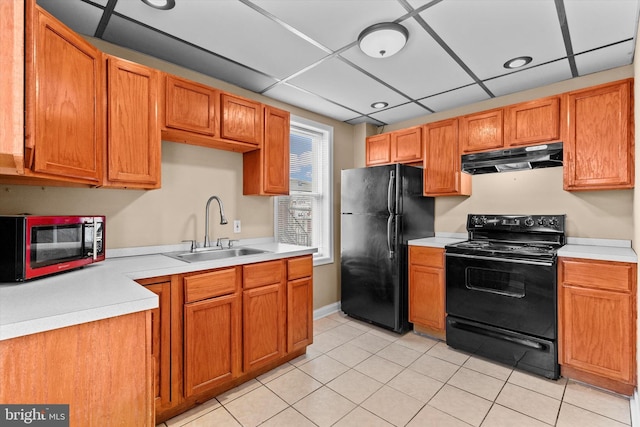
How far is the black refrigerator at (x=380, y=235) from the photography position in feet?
10.5

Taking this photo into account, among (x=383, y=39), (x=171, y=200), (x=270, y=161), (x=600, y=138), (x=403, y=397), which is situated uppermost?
(x=383, y=39)

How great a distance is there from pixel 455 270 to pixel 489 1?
212 centimetres

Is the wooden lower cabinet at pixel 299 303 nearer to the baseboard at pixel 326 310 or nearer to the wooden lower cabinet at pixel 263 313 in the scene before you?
the wooden lower cabinet at pixel 263 313

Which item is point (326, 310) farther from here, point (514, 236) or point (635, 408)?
point (635, 408)

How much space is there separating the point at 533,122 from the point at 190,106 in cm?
300

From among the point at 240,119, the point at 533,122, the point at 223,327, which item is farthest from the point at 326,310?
the point at 533,122

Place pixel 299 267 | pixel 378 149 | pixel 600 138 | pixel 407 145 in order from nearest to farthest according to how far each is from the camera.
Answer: pixel 600 138 → pixel 299 267 → pixel 407 145 → pixel 378 149

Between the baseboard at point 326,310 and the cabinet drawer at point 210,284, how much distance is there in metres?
1.74

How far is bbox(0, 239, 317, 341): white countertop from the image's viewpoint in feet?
3.33

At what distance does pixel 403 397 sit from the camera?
7.02 feet

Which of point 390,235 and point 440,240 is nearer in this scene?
point 390,235

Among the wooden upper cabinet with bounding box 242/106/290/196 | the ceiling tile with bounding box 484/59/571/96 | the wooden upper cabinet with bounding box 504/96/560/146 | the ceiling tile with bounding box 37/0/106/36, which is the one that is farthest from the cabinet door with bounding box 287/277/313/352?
the ceiling tile with bounding box 484/59/571/96

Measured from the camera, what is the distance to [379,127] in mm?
4320

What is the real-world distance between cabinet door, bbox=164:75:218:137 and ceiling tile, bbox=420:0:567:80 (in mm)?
1673
